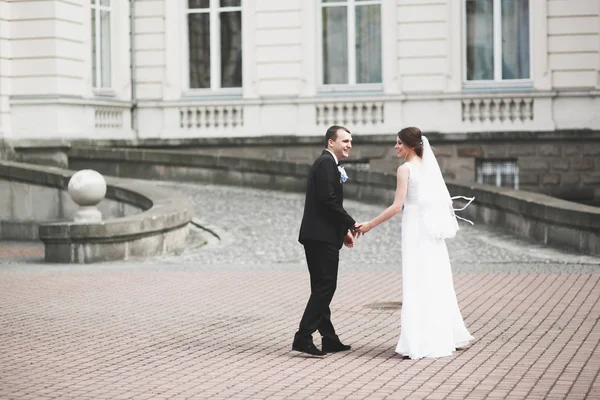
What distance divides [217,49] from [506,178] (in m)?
6.99

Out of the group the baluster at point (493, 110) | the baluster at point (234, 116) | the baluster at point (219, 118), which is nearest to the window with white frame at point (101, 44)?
the baluster at point (219, 118)

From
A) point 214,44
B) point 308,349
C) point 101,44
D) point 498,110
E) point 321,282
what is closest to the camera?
point 308,349

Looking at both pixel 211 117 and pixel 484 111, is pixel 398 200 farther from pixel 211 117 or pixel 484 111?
pixel 211 117

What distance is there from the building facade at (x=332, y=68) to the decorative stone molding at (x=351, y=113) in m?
0.03

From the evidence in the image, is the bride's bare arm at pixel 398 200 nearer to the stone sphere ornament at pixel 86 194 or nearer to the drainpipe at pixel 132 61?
the stone sphere ornament at pixel 86 194

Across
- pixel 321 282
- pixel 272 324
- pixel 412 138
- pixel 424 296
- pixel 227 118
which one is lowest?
pixel 272 324

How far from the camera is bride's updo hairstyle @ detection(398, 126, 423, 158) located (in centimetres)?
1054

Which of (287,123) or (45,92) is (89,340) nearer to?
(45,92)

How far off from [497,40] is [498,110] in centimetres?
181

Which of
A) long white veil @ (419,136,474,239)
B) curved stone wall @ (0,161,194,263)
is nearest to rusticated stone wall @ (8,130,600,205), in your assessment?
curved stone wall @ (0,161,194,263)

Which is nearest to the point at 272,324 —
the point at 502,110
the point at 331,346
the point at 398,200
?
the point at 331,346

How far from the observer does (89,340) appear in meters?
11.1

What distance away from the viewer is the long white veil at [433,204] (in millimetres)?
10516

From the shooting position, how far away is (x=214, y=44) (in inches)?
1091
